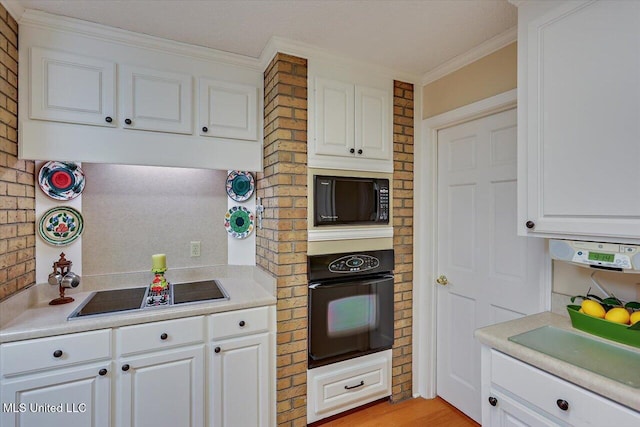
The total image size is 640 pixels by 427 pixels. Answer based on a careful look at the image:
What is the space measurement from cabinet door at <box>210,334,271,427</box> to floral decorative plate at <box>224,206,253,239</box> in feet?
2.56

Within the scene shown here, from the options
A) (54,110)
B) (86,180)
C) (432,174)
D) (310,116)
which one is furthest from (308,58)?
(86,180)

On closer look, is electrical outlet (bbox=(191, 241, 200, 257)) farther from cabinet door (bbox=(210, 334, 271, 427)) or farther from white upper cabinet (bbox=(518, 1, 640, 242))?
white upper cabinet (bbox=(518, 1, 640, 242))

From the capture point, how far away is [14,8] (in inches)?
59.9

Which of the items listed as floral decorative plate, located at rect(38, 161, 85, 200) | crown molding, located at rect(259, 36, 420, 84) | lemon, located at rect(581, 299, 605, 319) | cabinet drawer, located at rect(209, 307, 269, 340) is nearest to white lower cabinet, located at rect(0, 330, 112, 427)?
cabinet drawer, located at rect(209, 307, 269, 340)

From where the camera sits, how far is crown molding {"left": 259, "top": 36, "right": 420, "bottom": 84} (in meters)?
1.87

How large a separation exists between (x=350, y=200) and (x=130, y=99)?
1458 mm

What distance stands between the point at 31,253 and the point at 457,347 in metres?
2.79

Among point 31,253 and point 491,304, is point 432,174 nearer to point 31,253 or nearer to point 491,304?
point 491,304

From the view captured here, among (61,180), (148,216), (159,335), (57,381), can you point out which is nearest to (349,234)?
(159,335)

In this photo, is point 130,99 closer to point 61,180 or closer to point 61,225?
point 61,180

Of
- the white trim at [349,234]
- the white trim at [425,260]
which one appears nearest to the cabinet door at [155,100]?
the white trim at [349,234]

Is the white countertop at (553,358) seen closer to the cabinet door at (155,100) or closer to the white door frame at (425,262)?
the white door frame at (425,262)

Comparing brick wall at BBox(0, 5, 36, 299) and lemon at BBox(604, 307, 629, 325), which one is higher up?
brick wall at BBox(0, 5, 36, 299)

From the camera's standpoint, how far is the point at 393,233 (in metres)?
2.29
